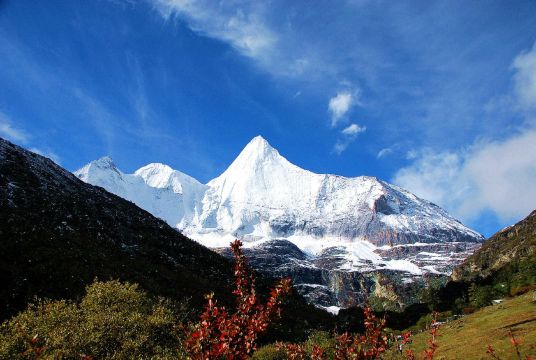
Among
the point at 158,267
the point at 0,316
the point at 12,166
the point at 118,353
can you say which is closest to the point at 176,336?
the point at 118,353

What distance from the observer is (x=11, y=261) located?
66875 millimetres

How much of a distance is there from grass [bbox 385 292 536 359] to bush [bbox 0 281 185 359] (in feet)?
122

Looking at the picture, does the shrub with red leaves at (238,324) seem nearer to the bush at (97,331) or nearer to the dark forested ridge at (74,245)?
the bush at (97,331)

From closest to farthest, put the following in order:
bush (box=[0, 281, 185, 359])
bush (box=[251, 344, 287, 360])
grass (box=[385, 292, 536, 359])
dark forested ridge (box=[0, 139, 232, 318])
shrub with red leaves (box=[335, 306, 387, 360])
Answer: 1. shrub with red leaves (box=[335, 306, 387, 360])
2. bush (box=[0, 281, 185, 359])
3. grass (box=[385, 292, 536, 359])
4. bush (box=[251, 344, 287, 360])
5. dark forested ridge (box=[0, 139, 232, 318])

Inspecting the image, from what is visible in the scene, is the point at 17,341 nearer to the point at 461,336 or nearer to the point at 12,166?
the point at 461,336

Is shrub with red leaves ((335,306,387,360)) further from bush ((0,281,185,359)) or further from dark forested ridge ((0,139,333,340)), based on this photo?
dark forested ridge ((0,139,333,340))

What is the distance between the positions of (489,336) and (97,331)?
195 feet

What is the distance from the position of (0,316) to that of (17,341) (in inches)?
979

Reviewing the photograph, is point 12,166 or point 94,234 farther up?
point 12,166

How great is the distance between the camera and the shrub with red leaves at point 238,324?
9.22 m

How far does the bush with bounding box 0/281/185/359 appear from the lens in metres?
33.7

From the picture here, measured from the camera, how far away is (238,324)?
10.3 metres

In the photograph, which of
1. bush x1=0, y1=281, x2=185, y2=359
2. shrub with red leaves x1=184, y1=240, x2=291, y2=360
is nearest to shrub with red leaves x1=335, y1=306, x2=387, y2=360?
shrub with red leaves x1=184, y1=240, x2=291, y2=360

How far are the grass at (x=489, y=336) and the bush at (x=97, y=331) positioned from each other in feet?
122
